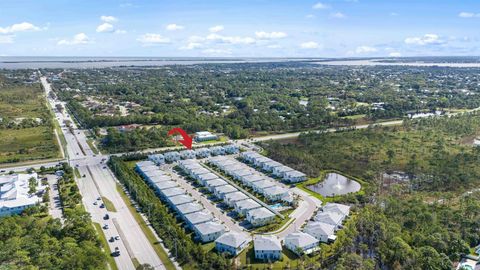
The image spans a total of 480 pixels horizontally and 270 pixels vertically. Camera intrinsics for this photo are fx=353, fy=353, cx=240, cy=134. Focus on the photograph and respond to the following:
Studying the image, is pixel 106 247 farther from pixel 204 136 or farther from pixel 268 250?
pixel 204 136

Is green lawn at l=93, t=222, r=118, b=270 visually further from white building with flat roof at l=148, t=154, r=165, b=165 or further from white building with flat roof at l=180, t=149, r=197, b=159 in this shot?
white building with flat roof at l=180, t=149, r=197, b=159

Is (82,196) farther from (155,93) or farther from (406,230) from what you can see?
(155,93)

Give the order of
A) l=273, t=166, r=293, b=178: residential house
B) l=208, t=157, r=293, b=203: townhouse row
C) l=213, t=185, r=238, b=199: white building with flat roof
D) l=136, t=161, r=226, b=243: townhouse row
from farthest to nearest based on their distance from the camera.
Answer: l=273, t=166, r=293, b=178: residential house
l=213, t=185, r=238, b=199: white building with flat roof
l=208, t=157, r=293, b=203: townhouse row
l=136, t=161, r=226, b=243: townhouse row

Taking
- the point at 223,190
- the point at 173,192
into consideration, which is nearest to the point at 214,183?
the point at 223,190

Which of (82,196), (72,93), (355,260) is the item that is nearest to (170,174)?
(82,196)

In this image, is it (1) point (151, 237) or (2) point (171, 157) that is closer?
(1) point (151, 237)

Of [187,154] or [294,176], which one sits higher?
[187,154]

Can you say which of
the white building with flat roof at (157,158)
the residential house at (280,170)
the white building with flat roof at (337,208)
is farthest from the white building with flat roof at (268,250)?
the white building with flat roof at (157,158)

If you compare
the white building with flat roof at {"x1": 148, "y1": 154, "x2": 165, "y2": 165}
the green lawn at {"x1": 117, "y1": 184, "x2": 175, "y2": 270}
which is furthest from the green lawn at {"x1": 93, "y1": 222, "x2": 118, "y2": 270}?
the white building with flat roof at {"x1": 148, "y1": 154, "x2": 165, "y2": 165}
